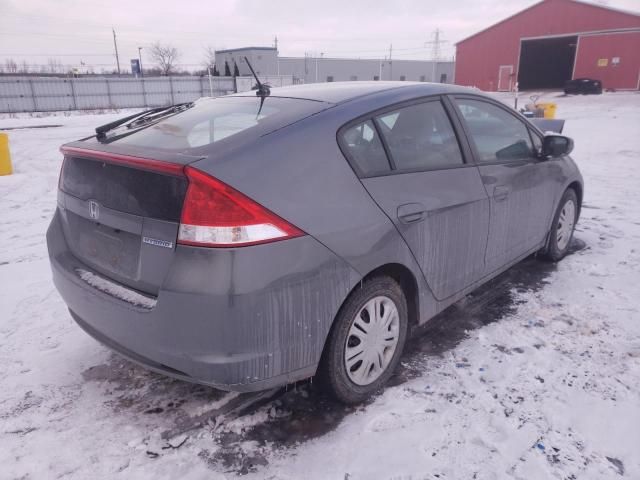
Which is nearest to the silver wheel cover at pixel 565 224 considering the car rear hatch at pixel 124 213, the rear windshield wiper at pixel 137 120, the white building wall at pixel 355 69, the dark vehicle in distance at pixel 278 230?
the dark vehicle in distance at pixel 278 230

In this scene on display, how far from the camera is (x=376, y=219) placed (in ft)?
7.98

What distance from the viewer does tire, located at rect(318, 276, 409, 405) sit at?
2.41m

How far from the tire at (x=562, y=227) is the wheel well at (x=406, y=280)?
2173 mm

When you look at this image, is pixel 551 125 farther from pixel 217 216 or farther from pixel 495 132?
pixel 217 216

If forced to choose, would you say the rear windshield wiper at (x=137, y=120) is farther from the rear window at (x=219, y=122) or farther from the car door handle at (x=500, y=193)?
the car door handle at (x=500, y=193)

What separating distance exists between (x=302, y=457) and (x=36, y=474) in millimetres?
1208

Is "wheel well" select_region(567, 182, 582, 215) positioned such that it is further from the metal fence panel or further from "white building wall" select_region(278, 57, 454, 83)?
"white building wall" select_region(278, 57, 454, 83)

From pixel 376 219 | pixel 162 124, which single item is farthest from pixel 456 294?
pixel 162 124

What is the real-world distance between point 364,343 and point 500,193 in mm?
1557

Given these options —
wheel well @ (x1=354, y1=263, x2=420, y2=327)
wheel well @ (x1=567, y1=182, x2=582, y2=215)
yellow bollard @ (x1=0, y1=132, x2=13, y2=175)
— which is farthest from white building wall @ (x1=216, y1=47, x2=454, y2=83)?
wheel well @ (x1=354, y1=263, x2=420, y2=327)

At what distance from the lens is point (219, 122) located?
8.75 feet

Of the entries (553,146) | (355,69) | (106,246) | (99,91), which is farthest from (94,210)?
(355,69)

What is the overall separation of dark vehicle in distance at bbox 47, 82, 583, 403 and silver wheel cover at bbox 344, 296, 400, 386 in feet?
0.03

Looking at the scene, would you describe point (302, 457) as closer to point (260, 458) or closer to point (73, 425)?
point (260, 458)
